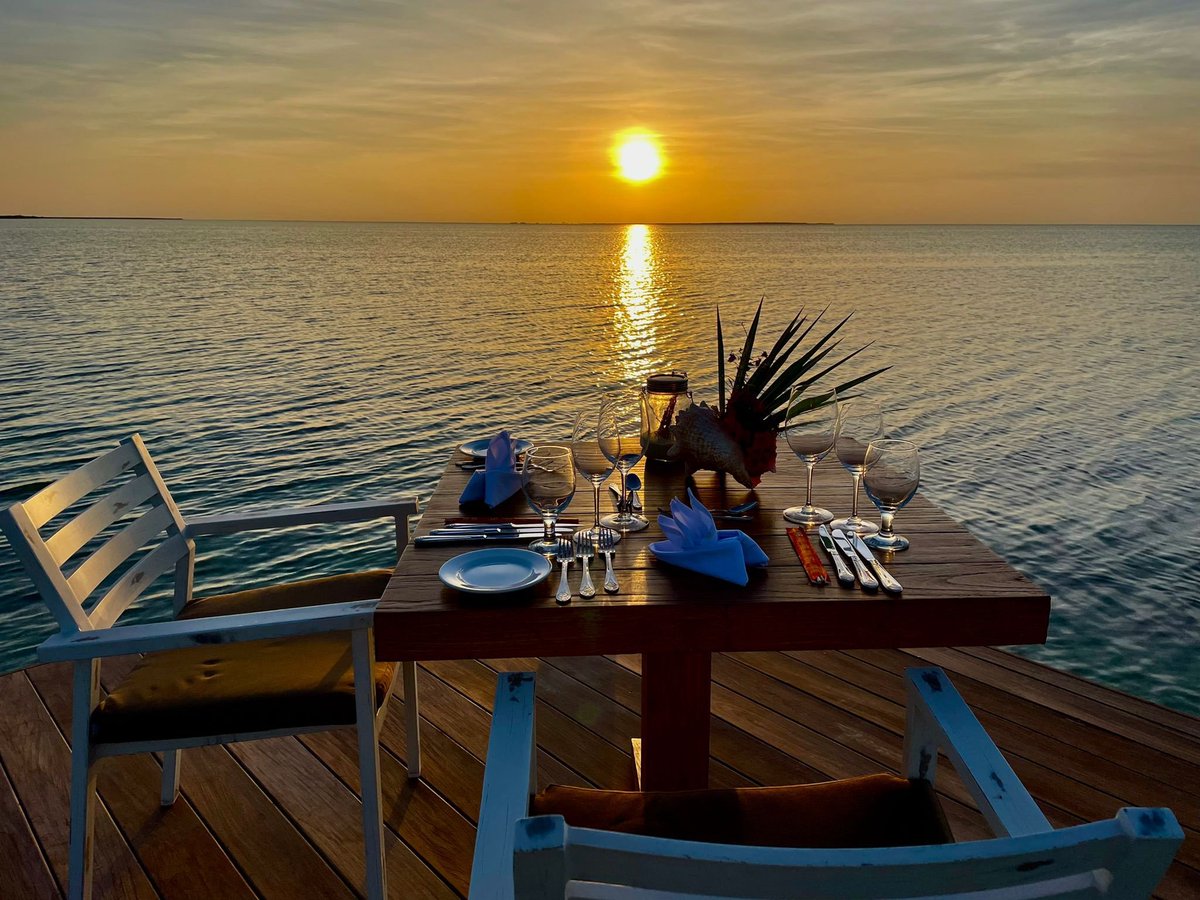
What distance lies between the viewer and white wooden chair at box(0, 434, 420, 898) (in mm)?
1434

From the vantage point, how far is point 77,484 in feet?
5.47

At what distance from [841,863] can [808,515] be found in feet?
3.72

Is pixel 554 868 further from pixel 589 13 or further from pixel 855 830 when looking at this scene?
pixel 589 13

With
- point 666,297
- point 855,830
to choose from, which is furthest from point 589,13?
point 855,830

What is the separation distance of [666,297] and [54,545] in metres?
22.4

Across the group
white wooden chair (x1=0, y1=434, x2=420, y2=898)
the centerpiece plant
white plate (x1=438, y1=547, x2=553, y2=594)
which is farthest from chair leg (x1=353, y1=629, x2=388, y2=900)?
the centerpiece plant

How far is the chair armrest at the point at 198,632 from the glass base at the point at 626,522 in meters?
0.50

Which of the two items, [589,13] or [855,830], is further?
[589,13]

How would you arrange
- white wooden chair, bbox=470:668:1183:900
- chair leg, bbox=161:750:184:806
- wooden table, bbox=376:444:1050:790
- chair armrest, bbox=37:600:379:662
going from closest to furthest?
white wooden chair, bbox=470:668:1183:900
wooden table, bbox=376:444:1050:790
chair armrest, bbox=37:600:379:662
chair leg, bbox=161:750:184:806

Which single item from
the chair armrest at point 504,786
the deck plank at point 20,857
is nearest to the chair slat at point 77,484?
the deck plank at point 20,857

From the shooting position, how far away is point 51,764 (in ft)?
7.04

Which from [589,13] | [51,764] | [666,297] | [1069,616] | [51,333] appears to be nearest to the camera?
[51,764]

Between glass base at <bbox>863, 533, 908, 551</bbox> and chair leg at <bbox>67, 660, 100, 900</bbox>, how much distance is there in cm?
154

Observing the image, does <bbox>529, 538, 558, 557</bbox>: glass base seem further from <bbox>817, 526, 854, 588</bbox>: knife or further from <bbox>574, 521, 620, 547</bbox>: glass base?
<bbox>817, 526, 854, 588</bbox>: knife
